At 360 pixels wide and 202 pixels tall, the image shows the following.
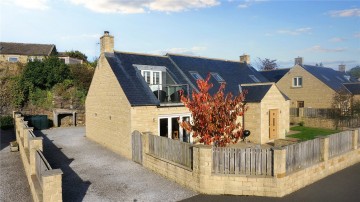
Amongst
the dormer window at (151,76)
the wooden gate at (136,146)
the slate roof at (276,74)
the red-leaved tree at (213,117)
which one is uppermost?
the slate roof at (276,74)

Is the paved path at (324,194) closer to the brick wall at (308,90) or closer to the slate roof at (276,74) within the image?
the brick wall at (308,90)

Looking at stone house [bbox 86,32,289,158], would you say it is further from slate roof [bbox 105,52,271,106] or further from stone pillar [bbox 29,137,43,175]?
stone pillar [bbox 29,137,43,175]

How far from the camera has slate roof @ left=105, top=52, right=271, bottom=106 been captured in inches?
635

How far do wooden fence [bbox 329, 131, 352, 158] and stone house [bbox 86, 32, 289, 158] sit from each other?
5.60 metres

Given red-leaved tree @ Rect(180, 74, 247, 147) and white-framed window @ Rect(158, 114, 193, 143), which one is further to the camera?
white-framed window @ Rect(158, 114, 193, 143)

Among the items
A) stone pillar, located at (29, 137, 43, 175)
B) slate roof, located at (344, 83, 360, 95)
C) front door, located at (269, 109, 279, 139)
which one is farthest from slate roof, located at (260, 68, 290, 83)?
stone pillar, located at (29, 137, 43, 175)

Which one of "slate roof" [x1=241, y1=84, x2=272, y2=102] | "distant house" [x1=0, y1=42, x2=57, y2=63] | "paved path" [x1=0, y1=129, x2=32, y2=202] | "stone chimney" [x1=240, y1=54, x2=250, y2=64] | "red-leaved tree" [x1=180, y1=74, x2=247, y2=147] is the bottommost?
"paved path" [x1=0, y1=129, x2=32, y2=202]

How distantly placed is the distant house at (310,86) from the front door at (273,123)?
648 inches

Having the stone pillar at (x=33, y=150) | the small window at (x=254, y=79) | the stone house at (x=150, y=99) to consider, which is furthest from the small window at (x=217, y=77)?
the stone pillar at (x=33, y=150)

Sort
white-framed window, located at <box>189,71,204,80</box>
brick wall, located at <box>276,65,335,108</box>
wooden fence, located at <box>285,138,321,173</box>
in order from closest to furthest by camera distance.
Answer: wooden fence, located at <box>285,138,321,173</box>
white-framed window, located at <box>189,71,204,80</box>
brick wall, located at <box>276,65,335,108</box>

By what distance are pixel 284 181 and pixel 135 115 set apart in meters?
8.63

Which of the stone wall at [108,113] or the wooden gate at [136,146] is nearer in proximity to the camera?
the wooden gate at [136,146]

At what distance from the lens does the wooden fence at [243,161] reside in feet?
33.0

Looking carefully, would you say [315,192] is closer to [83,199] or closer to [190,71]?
[83,199]
